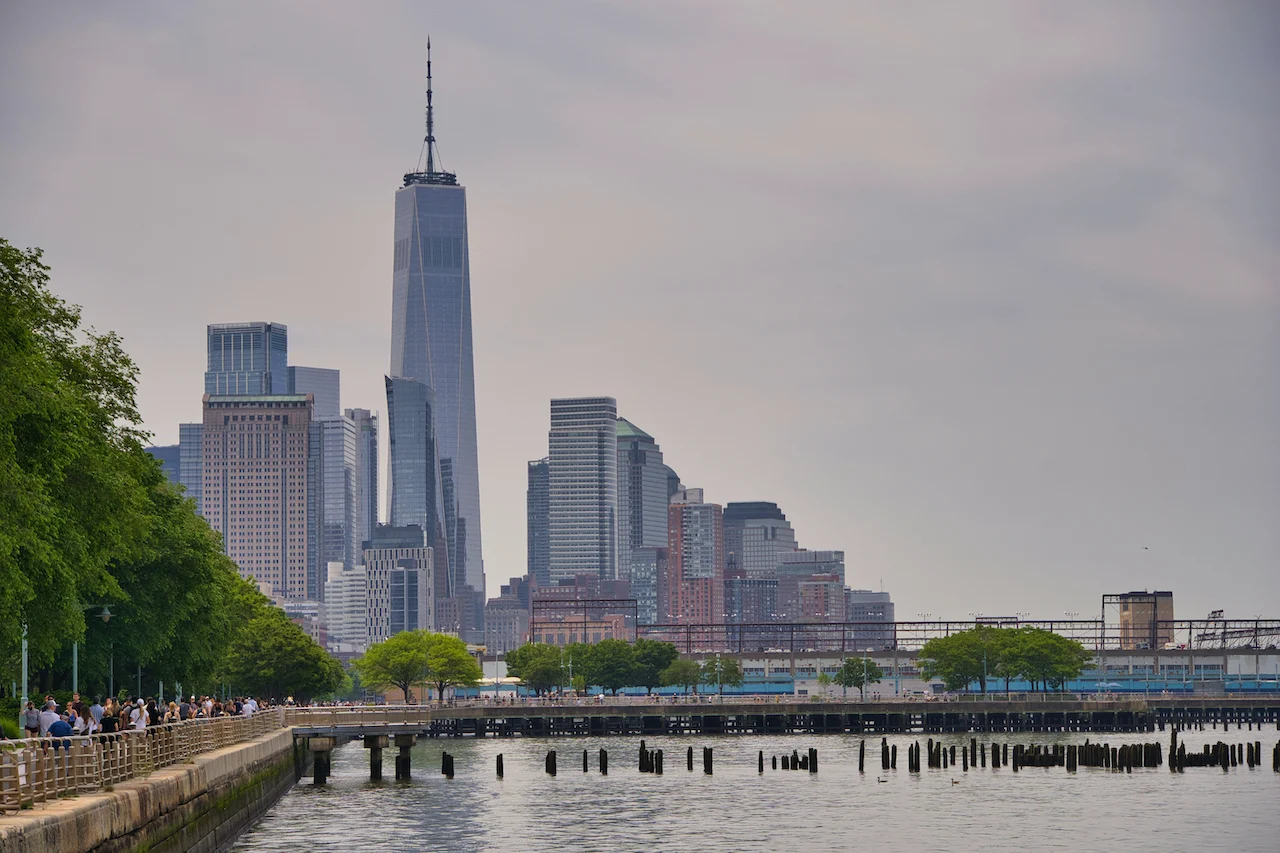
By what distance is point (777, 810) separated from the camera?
8338 cm

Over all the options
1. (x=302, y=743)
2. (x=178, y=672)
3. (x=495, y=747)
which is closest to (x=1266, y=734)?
(x=495, y=747)

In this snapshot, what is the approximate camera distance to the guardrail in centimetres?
3331

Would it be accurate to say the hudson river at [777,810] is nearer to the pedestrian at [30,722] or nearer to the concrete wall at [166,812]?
the concrete wall at [166,812]

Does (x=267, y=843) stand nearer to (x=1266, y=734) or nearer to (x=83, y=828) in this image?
(x=83, y=828)

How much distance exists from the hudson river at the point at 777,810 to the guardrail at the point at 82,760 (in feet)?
44.3

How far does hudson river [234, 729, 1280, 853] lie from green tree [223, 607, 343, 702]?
42091 mm

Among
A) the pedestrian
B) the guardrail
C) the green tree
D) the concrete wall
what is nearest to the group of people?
the pedestrian

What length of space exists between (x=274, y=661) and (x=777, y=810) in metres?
92.6

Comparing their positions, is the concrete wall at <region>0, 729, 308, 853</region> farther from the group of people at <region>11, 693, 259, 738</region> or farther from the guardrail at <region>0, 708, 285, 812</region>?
the group of people at <region>11, 693, 259, 738</region>

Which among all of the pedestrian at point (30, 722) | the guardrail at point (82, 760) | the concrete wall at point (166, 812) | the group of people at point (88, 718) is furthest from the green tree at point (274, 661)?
the pedestrian at point (30, 722)

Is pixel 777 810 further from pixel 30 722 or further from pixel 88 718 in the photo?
pixel 30 722

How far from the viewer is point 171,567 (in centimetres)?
8119

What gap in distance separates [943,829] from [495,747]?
93164 mm

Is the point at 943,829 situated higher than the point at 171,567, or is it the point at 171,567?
the point at 171,567
